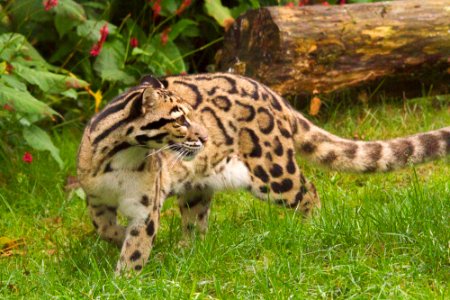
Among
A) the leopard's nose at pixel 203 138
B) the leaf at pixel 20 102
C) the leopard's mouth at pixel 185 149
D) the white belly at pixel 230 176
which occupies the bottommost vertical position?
the white belly at pixel 230 176

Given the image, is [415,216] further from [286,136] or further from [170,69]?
[170,69]

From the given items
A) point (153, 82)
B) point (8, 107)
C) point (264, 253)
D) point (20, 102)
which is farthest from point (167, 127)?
point (8, 107)

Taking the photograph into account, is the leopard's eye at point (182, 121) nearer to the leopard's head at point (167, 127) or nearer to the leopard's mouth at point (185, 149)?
the leopard's head at point (167, 127)

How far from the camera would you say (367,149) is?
764 centimetres

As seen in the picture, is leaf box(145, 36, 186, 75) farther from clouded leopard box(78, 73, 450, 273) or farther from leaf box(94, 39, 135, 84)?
clouded leopard box(78, 73, 450, 273)

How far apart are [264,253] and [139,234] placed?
0.88 metres

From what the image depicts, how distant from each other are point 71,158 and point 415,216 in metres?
3.96

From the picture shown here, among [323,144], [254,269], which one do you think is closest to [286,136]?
[323,144]

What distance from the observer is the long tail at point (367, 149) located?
24.4 feet

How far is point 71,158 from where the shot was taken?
9320 millimetres

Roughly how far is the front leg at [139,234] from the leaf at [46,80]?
1913 mm

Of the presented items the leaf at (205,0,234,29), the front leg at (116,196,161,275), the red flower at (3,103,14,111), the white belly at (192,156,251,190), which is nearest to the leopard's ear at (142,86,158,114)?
the front leg at (116,196,161,275)

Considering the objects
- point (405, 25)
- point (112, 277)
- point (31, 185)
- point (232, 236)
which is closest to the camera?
point (112, 277)

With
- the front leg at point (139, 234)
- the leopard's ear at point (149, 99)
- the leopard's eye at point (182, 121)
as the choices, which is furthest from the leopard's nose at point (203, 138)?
the front leg at point (139, 234)
